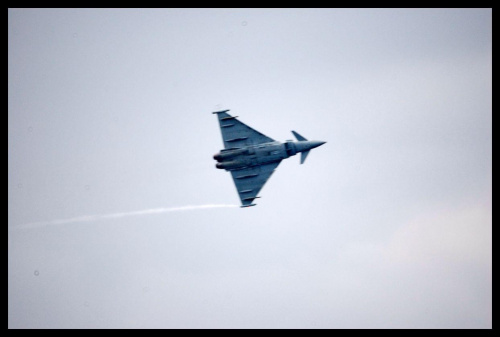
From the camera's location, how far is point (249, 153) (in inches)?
3095

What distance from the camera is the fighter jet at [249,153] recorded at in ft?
258

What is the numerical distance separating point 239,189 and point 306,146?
372 inches

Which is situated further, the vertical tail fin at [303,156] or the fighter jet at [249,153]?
the vertical tail fin at [303,156]

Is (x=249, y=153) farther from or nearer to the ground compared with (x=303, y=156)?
farther from the ground

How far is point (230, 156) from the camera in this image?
78500 millimetres

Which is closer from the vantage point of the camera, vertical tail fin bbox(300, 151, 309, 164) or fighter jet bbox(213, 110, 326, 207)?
fighter jet bbox(213, 110, 326, 207)

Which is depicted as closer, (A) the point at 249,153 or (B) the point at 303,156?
(A) the point at 249,153

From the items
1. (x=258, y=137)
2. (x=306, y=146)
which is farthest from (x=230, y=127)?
(x=306, y=146)

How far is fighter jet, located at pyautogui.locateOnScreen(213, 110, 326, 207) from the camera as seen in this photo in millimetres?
78500
